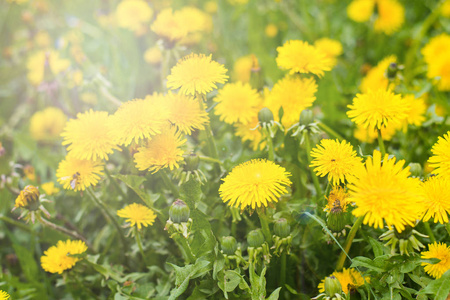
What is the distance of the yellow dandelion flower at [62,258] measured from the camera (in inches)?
43.8

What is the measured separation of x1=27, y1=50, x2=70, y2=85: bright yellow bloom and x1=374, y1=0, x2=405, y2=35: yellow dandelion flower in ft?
5.87

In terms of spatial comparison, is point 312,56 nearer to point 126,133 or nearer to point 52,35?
point 126,133

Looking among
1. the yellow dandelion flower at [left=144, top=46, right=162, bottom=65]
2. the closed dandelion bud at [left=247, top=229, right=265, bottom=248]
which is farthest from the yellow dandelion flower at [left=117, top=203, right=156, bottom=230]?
the yellow dandelion flower at [left=144, top=46, right=162, bottom=65]

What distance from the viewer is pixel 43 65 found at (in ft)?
6.18

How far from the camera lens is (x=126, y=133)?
999 mm

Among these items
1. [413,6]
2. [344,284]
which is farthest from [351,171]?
[413,6]

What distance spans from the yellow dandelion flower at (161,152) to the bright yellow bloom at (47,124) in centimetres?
102

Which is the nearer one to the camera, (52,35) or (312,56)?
(312,56)

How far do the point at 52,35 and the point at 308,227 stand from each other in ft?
7.20

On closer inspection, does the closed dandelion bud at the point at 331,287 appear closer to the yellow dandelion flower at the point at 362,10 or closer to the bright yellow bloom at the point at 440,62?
the bright yellow bloom at the point at 440,62

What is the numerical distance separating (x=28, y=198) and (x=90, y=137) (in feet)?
0.84

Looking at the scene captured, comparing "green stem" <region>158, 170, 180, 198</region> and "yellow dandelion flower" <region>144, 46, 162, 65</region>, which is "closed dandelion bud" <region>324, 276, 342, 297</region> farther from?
"yellow dandelion flower" <region>144, 46, 162, 65</region>

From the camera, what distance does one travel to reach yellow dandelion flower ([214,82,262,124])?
1.20 meters

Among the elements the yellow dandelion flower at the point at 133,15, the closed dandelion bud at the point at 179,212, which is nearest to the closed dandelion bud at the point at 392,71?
the closed dandelion bud at the point at 179,212
